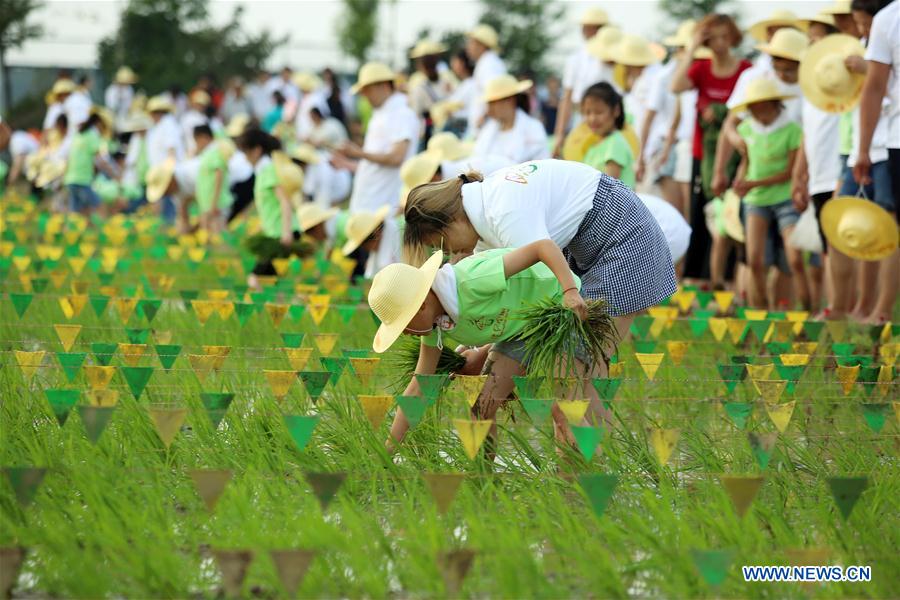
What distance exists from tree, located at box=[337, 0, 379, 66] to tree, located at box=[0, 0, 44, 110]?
36.5 feet

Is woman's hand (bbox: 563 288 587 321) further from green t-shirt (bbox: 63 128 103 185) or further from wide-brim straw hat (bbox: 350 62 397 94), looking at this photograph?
green t-shirt (bbox: 63 128 103 185)

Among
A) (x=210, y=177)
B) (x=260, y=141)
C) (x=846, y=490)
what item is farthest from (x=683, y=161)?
(x=846, y=490)

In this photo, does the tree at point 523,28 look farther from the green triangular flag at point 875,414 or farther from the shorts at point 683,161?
the green triangular flag at point 875,414

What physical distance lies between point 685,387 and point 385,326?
1.56 meters

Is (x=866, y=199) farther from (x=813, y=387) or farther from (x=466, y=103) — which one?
(x=466, y=103)

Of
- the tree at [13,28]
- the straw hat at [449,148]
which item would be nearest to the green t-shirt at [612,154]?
the straw hat at [449,148]

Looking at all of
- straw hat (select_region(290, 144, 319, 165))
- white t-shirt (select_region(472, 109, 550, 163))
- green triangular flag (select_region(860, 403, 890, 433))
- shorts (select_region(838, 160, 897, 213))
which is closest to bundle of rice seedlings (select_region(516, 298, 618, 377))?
green triangular flag (select_region(860, 403, 890, 433))

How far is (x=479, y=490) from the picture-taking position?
4.10 meters

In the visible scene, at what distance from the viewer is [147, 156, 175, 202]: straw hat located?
1367cm

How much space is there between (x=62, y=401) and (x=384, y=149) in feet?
18.4

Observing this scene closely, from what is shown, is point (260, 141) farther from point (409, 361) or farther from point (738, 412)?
point (738, 412)

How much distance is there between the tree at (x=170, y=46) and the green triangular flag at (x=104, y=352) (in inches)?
850

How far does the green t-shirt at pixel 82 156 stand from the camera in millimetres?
15852

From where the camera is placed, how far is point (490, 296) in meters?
4.36
